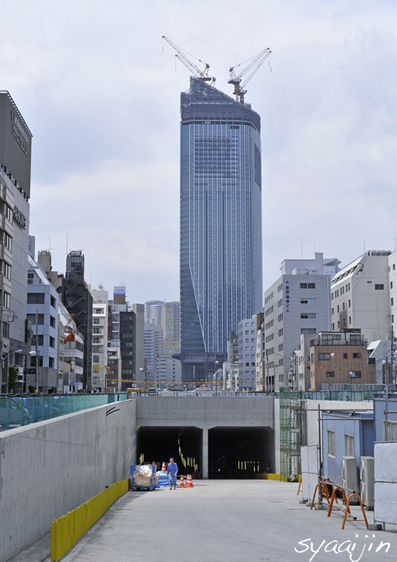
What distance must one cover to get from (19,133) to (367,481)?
77.5 meters

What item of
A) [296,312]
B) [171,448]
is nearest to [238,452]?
[171,448]

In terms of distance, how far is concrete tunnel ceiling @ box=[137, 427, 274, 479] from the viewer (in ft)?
252

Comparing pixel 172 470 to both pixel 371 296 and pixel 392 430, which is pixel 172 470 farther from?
pixel 371 296

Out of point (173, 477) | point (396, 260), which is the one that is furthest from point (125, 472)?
point (396, 260)

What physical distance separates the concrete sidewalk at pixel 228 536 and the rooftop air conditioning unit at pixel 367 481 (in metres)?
0.78

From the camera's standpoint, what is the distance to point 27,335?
274ft

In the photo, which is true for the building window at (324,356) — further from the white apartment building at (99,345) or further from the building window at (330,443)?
the building window at (330,443)

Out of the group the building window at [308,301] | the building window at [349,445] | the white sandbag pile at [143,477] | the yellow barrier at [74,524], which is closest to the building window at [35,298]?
the white sandbag pile at [143,477]

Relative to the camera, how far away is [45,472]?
18.8m

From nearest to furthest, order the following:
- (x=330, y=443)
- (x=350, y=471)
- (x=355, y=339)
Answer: (x=350, y=471), (x=330, y=443), (x=355, y=339)

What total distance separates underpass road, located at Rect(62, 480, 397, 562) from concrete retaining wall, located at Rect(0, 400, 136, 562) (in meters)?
1.32

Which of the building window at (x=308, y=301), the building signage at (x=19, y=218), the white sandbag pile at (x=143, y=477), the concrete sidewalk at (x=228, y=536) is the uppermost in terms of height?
the building signage at (x=19, y=218)

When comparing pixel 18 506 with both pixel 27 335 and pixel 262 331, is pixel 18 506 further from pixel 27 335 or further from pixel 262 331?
pixel 262 331

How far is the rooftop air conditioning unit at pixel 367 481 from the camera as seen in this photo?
25.9m
